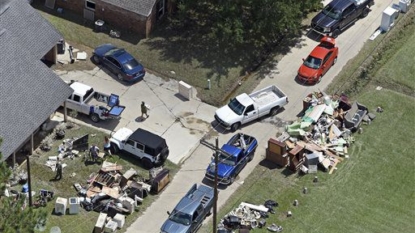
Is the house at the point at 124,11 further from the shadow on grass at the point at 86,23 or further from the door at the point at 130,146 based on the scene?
the door at the point at 130,146

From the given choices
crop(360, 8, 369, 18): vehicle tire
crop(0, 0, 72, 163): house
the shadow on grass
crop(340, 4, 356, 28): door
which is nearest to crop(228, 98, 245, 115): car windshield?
the shadow on grass

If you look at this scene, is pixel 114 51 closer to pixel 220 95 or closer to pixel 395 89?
pixel 220 95

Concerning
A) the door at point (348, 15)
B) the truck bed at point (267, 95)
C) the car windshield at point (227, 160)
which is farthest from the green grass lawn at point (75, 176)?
the door at point (348, 15)

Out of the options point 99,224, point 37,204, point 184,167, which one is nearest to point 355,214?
point 184,167

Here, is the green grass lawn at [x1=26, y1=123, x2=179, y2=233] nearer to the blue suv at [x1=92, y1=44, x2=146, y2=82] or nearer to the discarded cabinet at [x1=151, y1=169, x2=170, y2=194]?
the discarded cabinet at [x1=151, y1=169, x2=170, y2=194]

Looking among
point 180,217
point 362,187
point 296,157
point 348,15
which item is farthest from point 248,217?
point 348,15
